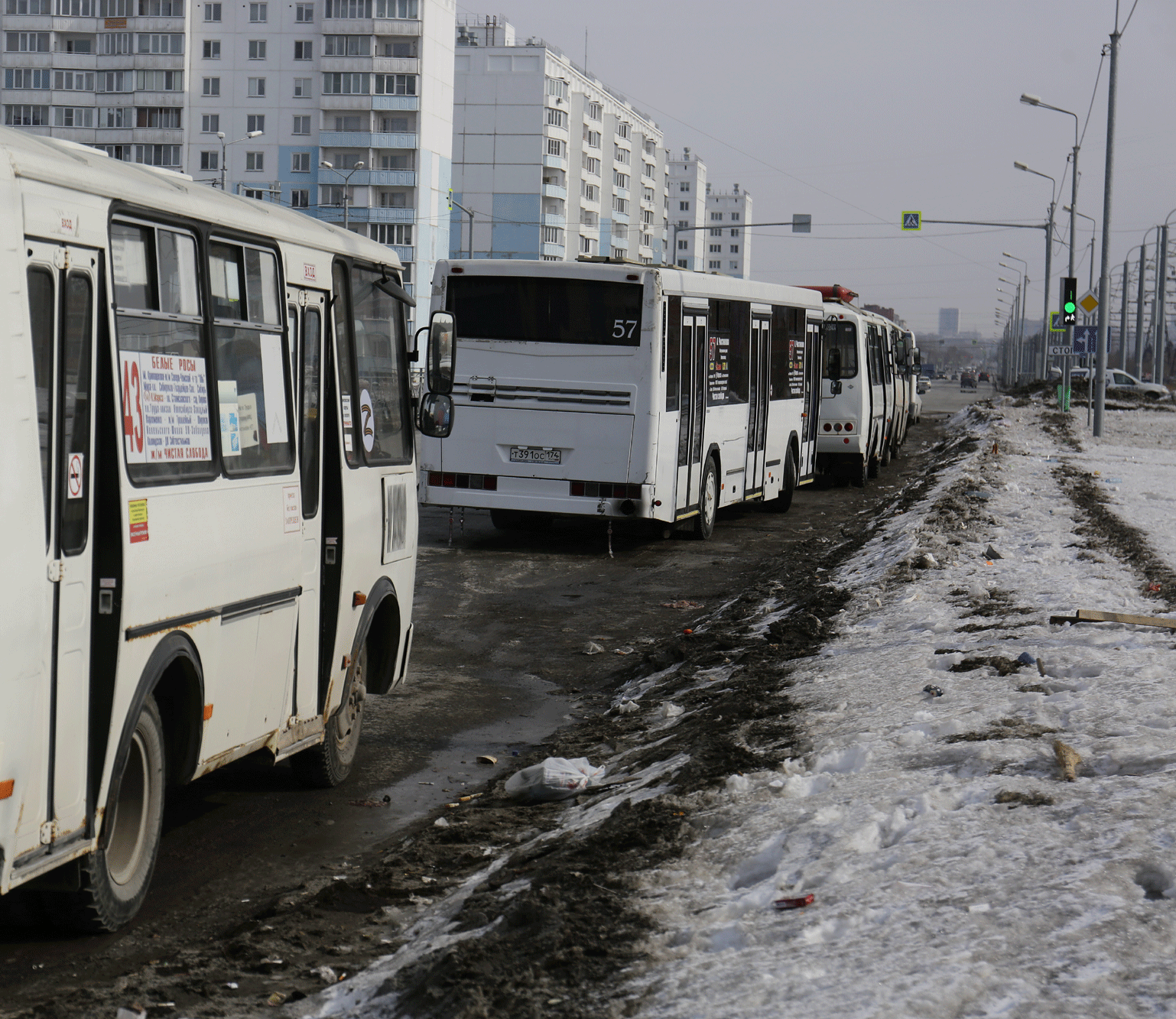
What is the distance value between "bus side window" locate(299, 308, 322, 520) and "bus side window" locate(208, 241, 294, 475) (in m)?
Answer: 0.20

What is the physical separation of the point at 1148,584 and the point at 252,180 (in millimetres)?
84791

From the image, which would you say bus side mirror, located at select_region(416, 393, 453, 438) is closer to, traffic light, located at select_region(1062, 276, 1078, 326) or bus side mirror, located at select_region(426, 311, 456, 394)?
bus side mirror, located at select_region(426, 311, 456, 394)

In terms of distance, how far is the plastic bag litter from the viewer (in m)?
6.76

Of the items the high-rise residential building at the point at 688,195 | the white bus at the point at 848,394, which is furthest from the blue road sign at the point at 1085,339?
the high-rise residential building at the point at 688,195

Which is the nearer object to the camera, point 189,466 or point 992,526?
point 189,466

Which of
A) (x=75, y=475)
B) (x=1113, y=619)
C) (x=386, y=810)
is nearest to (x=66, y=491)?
(x=75, y=475)

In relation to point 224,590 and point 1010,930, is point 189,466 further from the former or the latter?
point 1010,930

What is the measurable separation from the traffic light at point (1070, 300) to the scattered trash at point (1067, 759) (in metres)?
34.4

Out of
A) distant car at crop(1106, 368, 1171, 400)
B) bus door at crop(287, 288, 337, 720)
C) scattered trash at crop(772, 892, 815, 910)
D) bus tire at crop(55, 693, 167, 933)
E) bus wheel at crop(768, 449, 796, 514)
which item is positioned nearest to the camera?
scattered trash at crop(772, 892, 815, 910)

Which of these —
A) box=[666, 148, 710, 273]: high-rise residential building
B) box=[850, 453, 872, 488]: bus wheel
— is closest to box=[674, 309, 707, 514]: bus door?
box=[850, 453, 872, 488]: bus wheel

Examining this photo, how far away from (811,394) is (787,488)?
234cm

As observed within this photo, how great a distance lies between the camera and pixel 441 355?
26.2 feet

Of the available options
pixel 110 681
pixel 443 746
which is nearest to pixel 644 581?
pixel 443 746

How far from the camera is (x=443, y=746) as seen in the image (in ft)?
26.2
